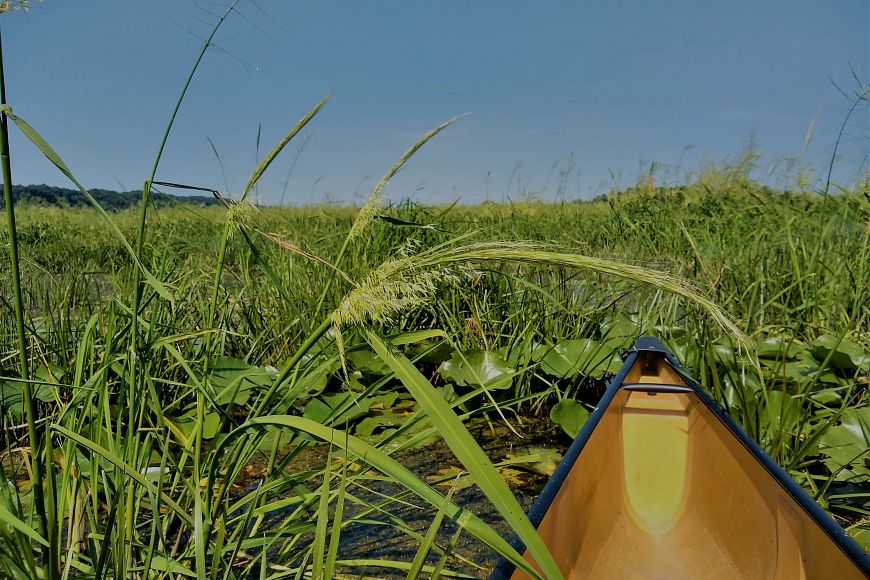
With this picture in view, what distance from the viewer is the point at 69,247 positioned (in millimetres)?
5617

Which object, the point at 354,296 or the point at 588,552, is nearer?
the point at 354,296

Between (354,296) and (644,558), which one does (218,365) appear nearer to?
(644,558)

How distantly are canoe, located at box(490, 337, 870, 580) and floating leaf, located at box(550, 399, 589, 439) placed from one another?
0.16 meters

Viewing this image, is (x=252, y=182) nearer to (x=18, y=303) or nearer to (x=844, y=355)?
(x=18, y=303)

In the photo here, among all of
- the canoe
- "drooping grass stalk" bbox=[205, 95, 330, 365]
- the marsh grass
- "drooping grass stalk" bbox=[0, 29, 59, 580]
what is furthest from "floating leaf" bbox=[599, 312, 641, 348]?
"drooping grass stalk" bbox=[0, 29, 59, 580]

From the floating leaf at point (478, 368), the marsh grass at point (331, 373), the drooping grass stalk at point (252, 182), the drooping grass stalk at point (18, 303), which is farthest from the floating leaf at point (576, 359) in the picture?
the drooping grass stalk at point (18, 303)

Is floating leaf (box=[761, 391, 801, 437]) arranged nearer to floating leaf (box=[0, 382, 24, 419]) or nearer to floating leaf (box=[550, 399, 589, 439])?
floating leaf (box=[550, 399, 589, 439])

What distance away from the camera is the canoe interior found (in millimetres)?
1001

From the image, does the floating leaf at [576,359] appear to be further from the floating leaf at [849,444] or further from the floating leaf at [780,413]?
the floating leaf at [849,444]

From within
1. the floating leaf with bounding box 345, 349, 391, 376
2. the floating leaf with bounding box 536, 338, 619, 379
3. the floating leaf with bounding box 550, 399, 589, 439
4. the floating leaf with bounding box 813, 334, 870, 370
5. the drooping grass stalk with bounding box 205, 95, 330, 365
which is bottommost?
the floating leaf with bounding box 550, 399, 589, 439

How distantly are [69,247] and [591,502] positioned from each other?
581cm

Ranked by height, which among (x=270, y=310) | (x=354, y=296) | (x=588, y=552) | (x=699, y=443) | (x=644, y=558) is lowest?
(x=644, y=558)

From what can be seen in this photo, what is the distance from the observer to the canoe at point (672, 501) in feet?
3.08

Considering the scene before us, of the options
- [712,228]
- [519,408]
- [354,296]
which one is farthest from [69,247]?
[354,296]
